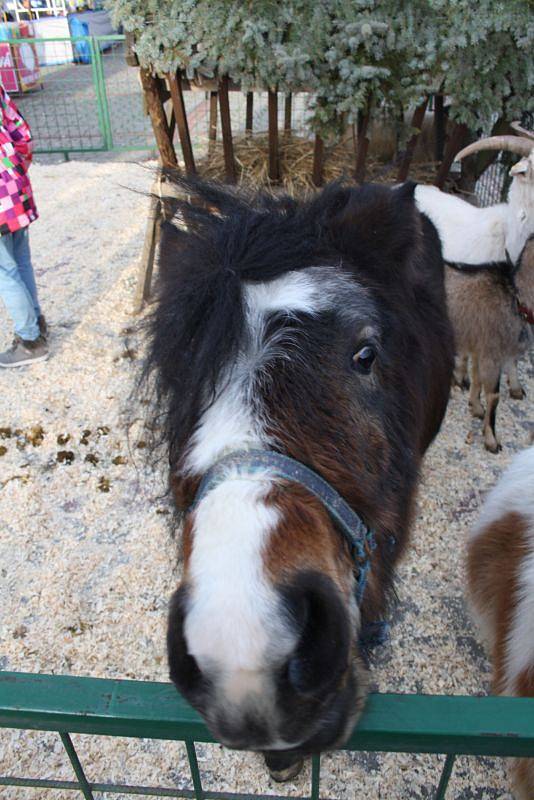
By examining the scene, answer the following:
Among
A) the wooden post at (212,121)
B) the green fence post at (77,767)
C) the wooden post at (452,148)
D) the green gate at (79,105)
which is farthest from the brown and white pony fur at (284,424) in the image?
the green gate at (79,105)

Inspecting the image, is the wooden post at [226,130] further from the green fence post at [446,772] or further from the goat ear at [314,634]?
the green fence post at [446,772]

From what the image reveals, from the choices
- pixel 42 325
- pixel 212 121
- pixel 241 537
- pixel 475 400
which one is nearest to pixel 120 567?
pixel 241 537

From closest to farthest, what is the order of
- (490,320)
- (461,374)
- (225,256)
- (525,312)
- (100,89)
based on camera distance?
(225,256), (525,312), (490,320), (461,374), (100,89)

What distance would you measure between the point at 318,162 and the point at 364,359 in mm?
3326

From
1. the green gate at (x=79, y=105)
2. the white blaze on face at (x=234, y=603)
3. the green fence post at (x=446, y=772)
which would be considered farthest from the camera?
the green gate at (x=79, y=105)

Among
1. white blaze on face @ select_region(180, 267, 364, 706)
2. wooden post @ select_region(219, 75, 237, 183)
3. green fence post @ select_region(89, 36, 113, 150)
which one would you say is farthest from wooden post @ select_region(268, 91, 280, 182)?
green fence post @ select_region(89, 36, 113, 150)

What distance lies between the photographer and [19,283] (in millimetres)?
4059

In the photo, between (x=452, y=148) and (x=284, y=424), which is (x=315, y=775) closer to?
(x=284, y=424)

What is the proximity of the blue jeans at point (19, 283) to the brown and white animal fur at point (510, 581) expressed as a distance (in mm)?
3596

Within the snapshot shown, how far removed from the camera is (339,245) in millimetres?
1451

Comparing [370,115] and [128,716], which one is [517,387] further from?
[128,716]

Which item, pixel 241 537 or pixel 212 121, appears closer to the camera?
pixel 241 537

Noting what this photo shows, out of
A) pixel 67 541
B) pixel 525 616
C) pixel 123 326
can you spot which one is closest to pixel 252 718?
pixel 525 616

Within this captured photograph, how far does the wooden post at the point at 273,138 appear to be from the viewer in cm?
383
